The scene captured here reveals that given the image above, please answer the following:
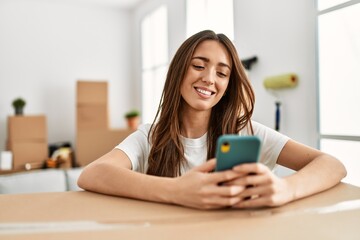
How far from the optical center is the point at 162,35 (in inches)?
178

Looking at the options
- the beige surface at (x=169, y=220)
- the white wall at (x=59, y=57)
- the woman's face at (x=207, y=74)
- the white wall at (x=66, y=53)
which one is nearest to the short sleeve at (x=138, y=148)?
the woman's face at (x=207, y=74)

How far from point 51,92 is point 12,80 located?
20.4 inches

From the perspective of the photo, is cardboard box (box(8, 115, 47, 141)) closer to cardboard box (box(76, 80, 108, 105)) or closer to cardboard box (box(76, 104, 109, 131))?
cardboard box (box(76, 104, 109, 131))

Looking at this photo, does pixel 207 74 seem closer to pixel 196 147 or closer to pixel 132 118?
pixel 196 147

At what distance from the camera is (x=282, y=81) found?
2.34m

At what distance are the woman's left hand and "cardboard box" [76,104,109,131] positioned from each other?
13.6 feet

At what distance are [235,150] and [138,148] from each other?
2.19 ft

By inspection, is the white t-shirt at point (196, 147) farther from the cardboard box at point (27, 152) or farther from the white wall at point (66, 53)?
the cardboard box at point (27, 152)

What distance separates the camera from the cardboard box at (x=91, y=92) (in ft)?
14.9

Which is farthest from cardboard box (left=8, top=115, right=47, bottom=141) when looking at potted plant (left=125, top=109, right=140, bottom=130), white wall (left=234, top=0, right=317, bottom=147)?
white wall (left=234, top=0, right=317, bottom=147)

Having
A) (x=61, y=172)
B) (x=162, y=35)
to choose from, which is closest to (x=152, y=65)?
(x=162, y=35)

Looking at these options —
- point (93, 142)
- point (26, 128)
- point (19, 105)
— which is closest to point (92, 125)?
point (93, 142)

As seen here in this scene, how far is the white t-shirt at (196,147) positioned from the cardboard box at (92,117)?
3476mm

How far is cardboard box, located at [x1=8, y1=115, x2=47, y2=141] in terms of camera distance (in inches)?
166
